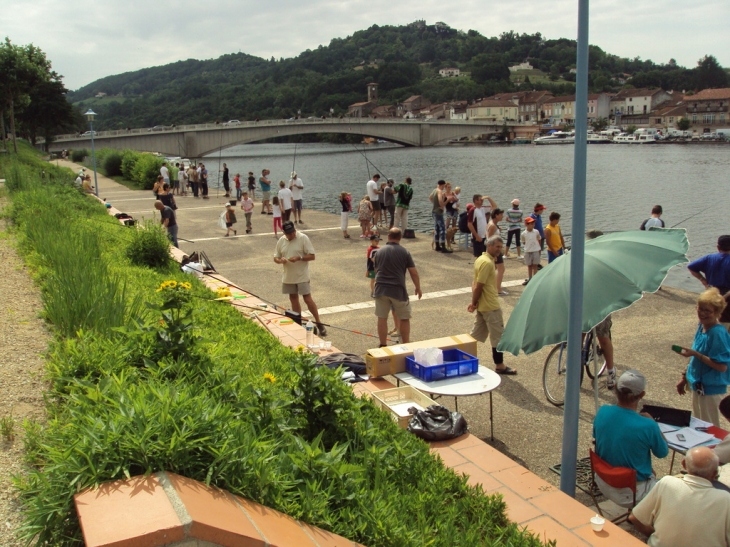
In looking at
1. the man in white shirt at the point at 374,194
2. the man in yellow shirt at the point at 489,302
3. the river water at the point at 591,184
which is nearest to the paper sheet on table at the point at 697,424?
the man in yellow shirt at the point at 489,302

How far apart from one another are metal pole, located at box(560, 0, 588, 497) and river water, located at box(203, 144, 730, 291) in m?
12.9

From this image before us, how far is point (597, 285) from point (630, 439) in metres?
1.27

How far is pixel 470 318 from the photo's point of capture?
10570 mm

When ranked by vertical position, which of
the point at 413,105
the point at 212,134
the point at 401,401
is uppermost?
the point at 413,105

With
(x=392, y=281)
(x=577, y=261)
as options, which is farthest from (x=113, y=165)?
(x=577, y=261)

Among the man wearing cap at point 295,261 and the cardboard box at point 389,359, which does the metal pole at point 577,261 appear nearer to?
the cardboard box at point 389,359

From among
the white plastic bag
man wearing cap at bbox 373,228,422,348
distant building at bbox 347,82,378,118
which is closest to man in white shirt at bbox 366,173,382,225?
man wearing cap at bbox 373,228,422,348

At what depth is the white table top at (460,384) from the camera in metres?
5.96

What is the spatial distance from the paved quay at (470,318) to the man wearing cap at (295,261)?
2.59ft

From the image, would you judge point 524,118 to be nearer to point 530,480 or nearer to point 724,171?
point 724,171

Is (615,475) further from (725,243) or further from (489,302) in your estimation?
(725,243)

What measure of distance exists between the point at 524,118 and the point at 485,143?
1828 inches

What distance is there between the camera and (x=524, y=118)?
156375mm

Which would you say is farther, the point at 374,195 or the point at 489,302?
the point at 374,195
